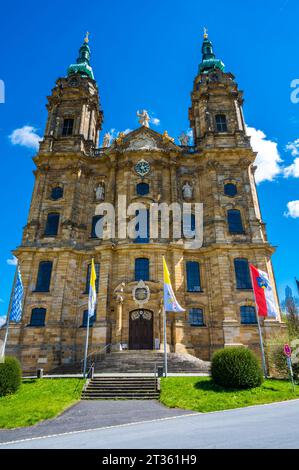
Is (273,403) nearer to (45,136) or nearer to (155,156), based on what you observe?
(155,156)

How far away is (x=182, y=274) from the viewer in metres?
27.6

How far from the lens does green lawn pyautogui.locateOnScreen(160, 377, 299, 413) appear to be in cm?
1291

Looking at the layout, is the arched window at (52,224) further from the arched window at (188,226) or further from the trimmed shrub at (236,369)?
the trimmed shrub at (236,369)

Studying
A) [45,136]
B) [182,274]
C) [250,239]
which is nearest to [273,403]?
[182,274]

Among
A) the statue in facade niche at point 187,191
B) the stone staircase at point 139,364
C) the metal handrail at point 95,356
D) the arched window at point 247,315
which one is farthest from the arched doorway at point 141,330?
the statue in facade niche at point 187,191

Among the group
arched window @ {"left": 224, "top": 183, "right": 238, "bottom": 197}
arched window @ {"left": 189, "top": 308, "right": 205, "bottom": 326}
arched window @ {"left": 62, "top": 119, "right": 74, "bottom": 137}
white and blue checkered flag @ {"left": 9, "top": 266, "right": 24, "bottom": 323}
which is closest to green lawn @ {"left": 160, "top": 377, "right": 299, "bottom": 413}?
white and blue checkered flag @ {"left": 9, "top": 266, "right": 24, "bottom": 323}

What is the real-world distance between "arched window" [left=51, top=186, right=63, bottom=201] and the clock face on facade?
8.36 m

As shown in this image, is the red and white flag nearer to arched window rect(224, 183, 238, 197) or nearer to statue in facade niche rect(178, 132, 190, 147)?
arched window rect(224, 183, 238, 197)

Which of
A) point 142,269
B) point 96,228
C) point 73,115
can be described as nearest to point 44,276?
point 96,228

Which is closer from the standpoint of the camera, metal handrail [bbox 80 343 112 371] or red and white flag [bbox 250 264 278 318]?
red and white flag [bbox 250 264 278 318]

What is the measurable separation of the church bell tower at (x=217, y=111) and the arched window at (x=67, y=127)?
14973 millimetres

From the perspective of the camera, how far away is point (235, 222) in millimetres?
30422

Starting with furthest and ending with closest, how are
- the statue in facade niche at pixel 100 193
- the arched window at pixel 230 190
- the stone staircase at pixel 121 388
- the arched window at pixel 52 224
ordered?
the statue in facade niche at pixel 100 193 < the arched window at pixel 230 190 < the arched window at pixel 52 224 < the stone staircase at pixel 121 388

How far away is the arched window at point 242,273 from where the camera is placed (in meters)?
27.2
